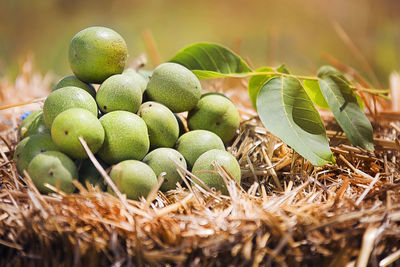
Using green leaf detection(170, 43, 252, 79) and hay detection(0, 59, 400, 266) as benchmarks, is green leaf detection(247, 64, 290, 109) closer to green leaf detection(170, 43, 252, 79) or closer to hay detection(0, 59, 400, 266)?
green leaf detection(170, 43, 252, 79)

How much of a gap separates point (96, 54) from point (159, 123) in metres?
0.20

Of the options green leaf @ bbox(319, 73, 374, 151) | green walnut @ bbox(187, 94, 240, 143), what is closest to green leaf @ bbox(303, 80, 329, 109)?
green leaf @ bbox(319, 73, 374, 151)

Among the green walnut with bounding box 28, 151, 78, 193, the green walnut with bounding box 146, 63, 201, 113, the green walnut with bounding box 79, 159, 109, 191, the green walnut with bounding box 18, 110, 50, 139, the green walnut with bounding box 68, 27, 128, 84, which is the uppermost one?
the green walnut with bounding box 68, 27, 128, 84

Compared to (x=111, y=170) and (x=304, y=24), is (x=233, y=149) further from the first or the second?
(x=304, y=24)

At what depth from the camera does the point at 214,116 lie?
3.29 ft

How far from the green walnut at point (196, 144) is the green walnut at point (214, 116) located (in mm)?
54

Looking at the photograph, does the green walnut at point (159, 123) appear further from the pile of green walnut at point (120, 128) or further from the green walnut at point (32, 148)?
the green walnut at point (32, 148)

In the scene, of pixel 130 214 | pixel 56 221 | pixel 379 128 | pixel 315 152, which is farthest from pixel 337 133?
pixel 56 221

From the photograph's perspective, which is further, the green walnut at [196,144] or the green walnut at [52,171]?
the green walnut at [196,144]

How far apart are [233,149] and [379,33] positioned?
1.81m

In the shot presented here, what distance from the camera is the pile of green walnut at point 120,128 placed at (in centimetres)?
78

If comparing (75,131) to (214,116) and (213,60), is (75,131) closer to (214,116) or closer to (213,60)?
(214,116)

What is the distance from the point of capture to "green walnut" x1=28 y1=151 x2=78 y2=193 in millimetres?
756

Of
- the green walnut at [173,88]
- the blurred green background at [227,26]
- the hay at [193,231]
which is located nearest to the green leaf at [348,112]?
the hay at [193,231]
